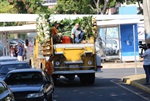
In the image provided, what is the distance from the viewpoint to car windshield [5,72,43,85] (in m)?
16.6

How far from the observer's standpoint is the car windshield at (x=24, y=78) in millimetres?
16625

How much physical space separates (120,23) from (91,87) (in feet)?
53.8

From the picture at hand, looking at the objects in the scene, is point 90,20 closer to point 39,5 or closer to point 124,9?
point 124,9

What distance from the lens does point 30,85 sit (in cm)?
1584

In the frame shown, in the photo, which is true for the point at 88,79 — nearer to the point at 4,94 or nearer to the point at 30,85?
the point at 30,85

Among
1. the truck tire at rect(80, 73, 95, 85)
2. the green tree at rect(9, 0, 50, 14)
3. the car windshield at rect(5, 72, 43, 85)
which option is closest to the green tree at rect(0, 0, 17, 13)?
the green tree at rect(9, 0, 50, 14)

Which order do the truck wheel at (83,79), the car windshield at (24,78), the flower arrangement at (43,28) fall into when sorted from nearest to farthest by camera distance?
the car windshield at (24,78) → the flower arrangement at (43,28) → the truck wheel at (83,79)

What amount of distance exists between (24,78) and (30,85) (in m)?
1.16

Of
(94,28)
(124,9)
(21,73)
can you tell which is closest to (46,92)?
(21,73)

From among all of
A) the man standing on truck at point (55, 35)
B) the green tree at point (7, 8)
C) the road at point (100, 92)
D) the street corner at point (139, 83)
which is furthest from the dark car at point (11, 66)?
the green tree at point (7, 8)

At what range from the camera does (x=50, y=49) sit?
2378 centimetres

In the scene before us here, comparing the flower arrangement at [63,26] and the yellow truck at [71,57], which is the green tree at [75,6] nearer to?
the flower arrangement at [63,26]

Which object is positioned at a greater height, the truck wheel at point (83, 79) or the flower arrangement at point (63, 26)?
the flower arrangement at point (63, 26)

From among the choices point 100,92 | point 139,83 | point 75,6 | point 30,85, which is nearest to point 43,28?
point 100,92
